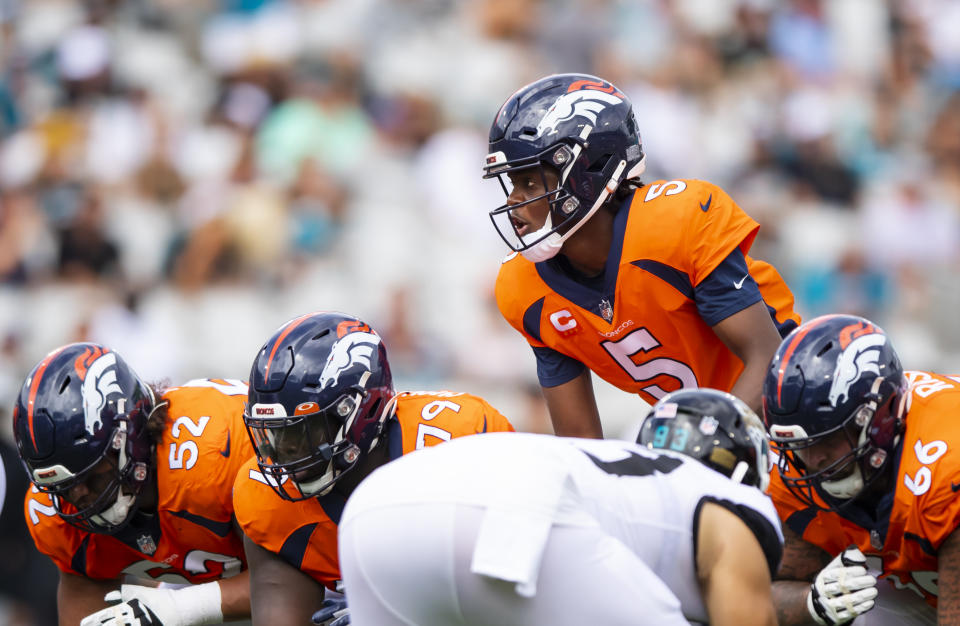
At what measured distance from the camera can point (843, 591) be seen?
4102 millimetres

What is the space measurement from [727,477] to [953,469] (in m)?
0.85

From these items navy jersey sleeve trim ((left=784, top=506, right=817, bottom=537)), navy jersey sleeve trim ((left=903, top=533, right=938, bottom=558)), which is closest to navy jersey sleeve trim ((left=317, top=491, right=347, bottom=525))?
navy jersey sleeve trim ((left=784, top=506, right=817, bottom=537))

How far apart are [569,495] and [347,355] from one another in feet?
4.55

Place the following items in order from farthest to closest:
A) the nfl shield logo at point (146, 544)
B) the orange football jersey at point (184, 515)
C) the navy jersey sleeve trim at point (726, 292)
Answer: the nfl shield logo at point (146, 544), the orange football jersey at point (184, 515), the navy jersey sleeve trim at point (726, 292)

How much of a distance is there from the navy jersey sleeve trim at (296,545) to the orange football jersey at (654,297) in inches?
47.3

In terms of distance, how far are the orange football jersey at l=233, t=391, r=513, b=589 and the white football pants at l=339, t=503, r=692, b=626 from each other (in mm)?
1233

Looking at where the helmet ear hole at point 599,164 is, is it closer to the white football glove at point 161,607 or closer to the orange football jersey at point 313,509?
the orange football jersey at point 313,509

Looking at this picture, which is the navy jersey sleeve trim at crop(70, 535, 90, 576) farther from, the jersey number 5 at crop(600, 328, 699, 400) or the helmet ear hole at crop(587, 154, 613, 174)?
the helmet ear hole at crop(587, 154, 613, 174)

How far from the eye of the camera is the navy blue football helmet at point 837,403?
4.01 metres

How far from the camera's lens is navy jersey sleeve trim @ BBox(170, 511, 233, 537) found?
192 inches

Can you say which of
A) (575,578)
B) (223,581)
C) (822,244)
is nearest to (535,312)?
(223,581)

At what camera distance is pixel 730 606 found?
321 centimetres

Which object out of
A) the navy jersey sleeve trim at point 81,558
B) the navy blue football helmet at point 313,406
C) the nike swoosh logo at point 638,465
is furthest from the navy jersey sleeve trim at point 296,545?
the nike swoosh logo at point 638,465

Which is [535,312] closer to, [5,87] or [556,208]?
[556,208]
